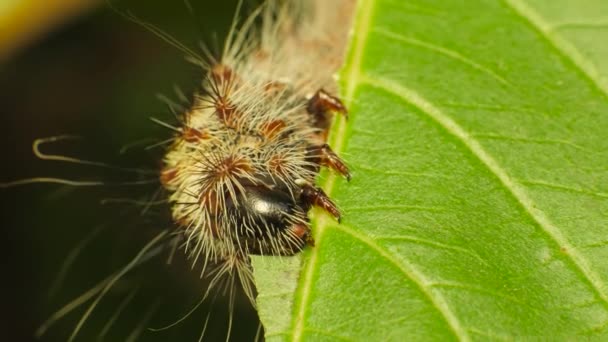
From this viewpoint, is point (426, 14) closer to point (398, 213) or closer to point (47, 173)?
point (398, 213)

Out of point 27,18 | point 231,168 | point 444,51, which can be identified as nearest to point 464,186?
point 444,51

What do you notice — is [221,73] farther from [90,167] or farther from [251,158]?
[90,167]

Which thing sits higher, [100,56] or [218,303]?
[100,56]

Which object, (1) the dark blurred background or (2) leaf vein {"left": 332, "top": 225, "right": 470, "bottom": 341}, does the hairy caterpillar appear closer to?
(2) leaf vein {"left": 332, "top": 225, "right": 470, "bottom": 341}

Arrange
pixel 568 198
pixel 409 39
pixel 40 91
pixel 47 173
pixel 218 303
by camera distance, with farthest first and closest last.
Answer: pixel 40 91
pixel 47 173
pixel 218 303
pixel 409 39
pixel 568 198

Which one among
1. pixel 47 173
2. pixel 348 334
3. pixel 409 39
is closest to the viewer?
pixel 348 334

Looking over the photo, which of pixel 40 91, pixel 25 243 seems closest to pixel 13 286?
pixel 25 243

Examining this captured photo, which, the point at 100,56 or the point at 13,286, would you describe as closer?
the point at 13,286

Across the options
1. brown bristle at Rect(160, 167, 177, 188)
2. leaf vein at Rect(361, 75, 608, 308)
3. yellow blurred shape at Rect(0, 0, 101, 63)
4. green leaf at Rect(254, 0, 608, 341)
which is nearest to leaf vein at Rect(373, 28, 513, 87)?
green leaf at Rect(254, 0, 608, 341)

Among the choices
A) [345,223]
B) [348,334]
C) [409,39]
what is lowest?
[348,334]
